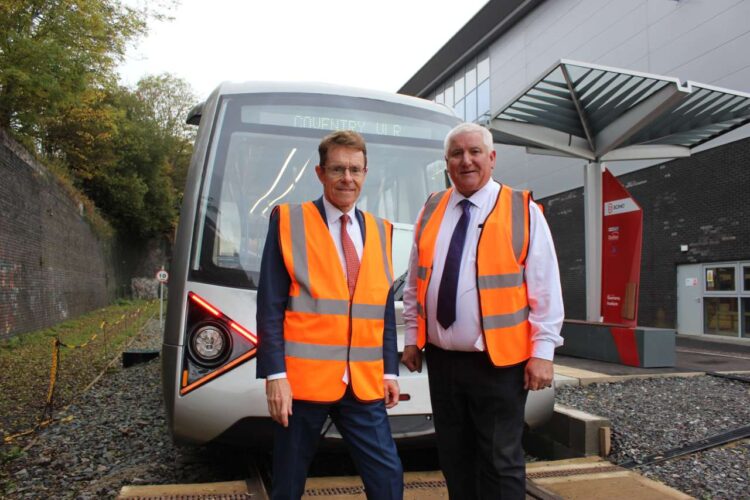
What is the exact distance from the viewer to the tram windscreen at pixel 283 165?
3688 mm

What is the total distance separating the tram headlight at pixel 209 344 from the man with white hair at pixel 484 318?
126 centimetres

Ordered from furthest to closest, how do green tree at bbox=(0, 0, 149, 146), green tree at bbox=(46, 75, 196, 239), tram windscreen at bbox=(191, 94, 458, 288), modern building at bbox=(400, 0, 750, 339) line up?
green tree at bbox=(46, 75, 196, 239), modern building at bbox=(400, 0, 750, 339), green tree at bbox=(0, 0, 149, 146), tram windscreen at bbox=(191, 94, 458, 288)

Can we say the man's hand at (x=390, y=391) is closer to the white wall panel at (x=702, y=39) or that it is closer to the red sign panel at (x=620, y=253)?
the red sign panel at (x=620, y=253)

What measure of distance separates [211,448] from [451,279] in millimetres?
2902

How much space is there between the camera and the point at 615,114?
10547mm

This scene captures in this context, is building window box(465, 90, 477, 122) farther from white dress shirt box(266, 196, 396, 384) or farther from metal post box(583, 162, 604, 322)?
white dress shirt box(266, 196, 396, 384)

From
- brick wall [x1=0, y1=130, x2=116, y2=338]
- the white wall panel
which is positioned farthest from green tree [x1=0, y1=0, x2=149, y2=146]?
the white wall panel

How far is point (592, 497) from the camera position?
10.9 feet

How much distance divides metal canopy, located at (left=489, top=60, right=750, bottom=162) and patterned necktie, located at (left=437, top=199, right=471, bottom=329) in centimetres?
809

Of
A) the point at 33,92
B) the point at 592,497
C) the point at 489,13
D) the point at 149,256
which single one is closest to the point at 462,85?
the point at 489,13

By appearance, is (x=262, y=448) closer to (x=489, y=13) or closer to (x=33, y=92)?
(x=33, y=92)

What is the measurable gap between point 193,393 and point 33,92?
10.7 metres

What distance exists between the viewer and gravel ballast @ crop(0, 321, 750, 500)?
3.80 metres

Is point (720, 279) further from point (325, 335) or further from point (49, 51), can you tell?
point (49, 51)
